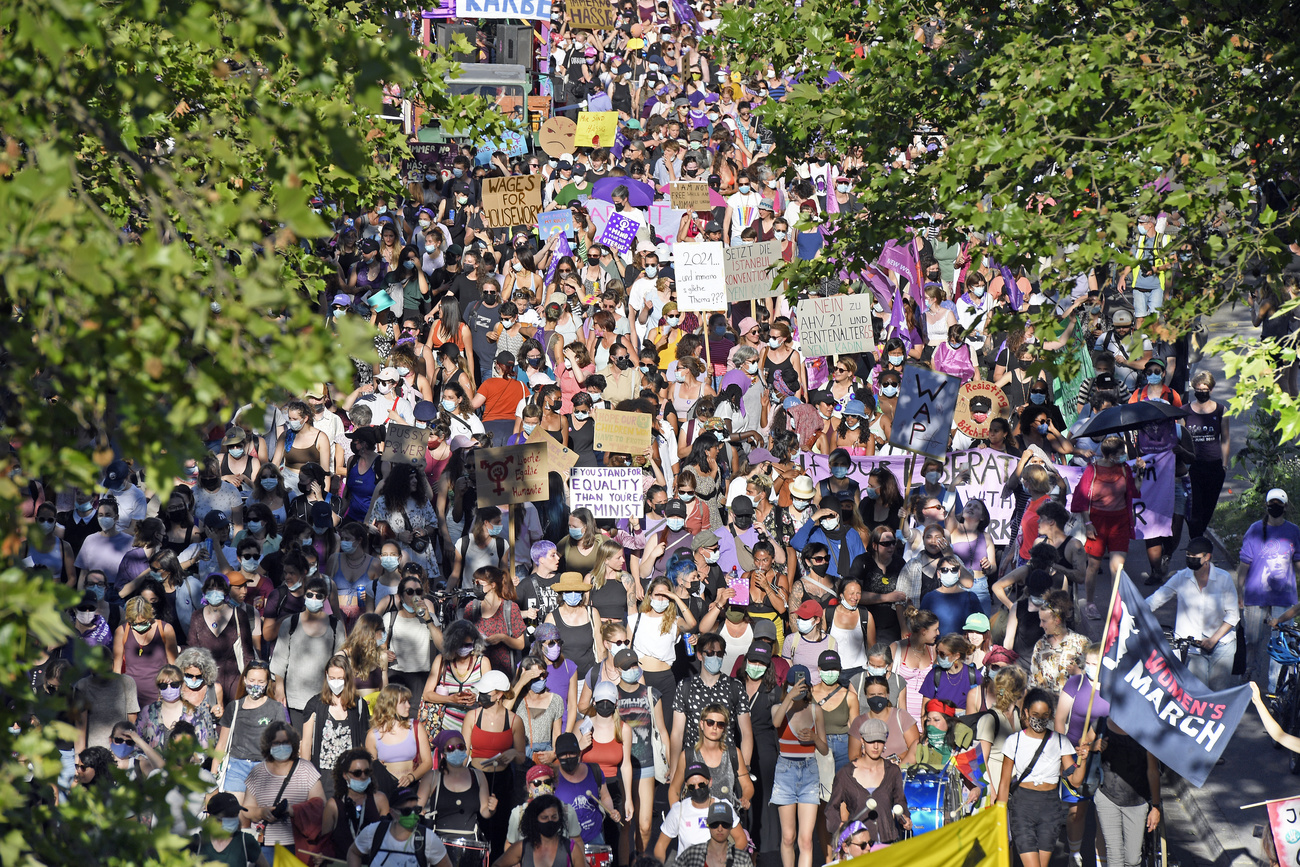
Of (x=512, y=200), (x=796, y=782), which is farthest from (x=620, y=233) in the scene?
(x=796, y=782)

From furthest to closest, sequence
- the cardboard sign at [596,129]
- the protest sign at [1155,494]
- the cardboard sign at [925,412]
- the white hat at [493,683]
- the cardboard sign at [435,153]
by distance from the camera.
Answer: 1. the cardboard sign at [596,129]
2. the cardboard sign at [435,153]
3. the cardboard sign at [925,412]
4. the protest sign at [1155,494]
5. the white hat at [493,683]

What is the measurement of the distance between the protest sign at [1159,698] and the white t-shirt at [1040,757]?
1.68ft

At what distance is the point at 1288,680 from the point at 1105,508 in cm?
229

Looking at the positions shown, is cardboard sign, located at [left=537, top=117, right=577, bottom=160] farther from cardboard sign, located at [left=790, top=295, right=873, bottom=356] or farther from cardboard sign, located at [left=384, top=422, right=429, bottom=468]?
cardboard sign, located at [left=384, top=422, right=429, bottom=468]

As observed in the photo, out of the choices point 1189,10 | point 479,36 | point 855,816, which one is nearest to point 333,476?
point 855,816

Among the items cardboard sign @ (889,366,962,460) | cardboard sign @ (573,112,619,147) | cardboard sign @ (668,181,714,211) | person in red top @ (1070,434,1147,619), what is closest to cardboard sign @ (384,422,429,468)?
cardboard sign @ (889,366,962,460)

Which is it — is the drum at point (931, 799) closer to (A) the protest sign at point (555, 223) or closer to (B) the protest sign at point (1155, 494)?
(B) the protest sign at point (1155, 494)

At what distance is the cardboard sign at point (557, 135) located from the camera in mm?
24094

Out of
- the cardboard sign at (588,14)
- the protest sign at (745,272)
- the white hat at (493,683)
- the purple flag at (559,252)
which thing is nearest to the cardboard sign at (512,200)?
the purple flag at (559,252)

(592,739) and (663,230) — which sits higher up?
(663,230)

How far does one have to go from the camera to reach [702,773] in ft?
32.7

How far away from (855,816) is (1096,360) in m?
7.40

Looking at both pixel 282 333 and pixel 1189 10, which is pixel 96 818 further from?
pixel 1189 10

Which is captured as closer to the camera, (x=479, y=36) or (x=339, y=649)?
(x=339, y=649)
